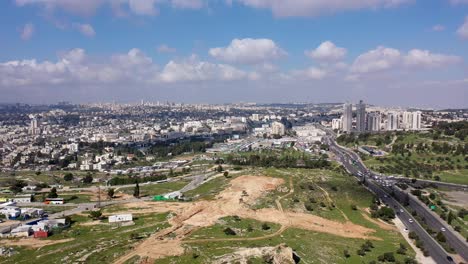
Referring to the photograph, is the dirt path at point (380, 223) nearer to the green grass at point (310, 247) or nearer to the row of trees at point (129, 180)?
the green grass at point (310, 247)

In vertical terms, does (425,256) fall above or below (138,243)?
below

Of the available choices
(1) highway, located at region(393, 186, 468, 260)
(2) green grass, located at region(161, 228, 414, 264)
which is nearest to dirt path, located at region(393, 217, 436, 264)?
(2) green grass, located at region(161, 228, 414, 264)

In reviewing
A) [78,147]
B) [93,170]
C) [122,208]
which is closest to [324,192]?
[122,208]

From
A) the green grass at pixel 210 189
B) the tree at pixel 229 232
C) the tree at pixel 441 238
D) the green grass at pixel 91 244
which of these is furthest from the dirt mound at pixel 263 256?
the green grass at pixel 210 189

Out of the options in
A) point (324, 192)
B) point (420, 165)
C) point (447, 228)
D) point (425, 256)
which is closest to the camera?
point (425, 256)

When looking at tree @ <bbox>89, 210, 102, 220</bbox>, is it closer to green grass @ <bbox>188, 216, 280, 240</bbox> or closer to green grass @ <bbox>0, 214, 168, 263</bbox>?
green grass @ <bbox>0, 214, 168, 263</bbox>

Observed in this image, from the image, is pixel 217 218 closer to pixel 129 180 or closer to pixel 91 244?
pixel 91 244

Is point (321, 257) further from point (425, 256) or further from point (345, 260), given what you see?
point (425, 256)

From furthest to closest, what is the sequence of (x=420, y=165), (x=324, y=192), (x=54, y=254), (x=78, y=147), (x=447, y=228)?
(x=78, y=147)
(x=420, y=165)
(x=324, y=192)
(x=447, y=228)
(x=54, y=254)
